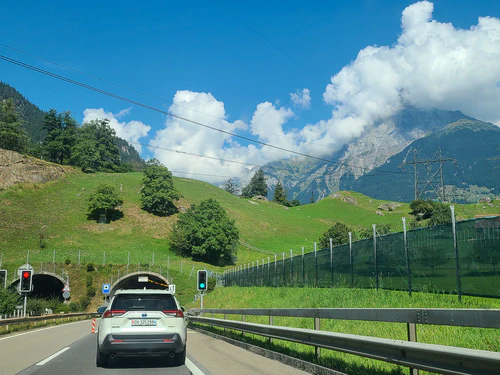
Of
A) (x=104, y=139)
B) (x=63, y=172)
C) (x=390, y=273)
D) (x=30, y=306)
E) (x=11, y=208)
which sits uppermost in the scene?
(x=104, y=139)

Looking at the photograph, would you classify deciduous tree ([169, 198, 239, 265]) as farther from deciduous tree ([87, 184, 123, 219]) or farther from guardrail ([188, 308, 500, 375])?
guardrail ([188, 308, 500, 375])

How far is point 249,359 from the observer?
11633 millimetres

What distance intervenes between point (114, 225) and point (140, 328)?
90550mm

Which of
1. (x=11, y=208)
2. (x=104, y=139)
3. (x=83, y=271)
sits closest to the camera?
(x=83, y=271)

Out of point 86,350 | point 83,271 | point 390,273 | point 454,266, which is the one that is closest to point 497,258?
point 454,266

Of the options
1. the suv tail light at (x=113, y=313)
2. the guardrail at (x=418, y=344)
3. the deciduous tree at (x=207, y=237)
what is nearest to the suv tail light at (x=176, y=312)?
the suv tail light at (x=113, y=313)

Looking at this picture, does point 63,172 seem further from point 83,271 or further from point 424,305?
point 424,305

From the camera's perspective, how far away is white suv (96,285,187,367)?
1012cm

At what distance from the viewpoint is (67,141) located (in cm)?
14575

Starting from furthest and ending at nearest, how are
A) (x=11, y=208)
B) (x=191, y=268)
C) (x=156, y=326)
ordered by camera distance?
1. (x=11, y=208)
2. (x=191, y=268)
3. (x=156, y=326)

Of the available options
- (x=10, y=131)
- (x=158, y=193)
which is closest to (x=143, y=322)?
(x=158, y=193)

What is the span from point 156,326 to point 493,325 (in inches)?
288

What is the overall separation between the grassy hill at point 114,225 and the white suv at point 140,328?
58160mm

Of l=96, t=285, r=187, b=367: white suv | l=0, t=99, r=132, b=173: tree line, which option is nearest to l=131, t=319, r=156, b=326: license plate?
l=96, t=285, r=187, b=367: white suv
